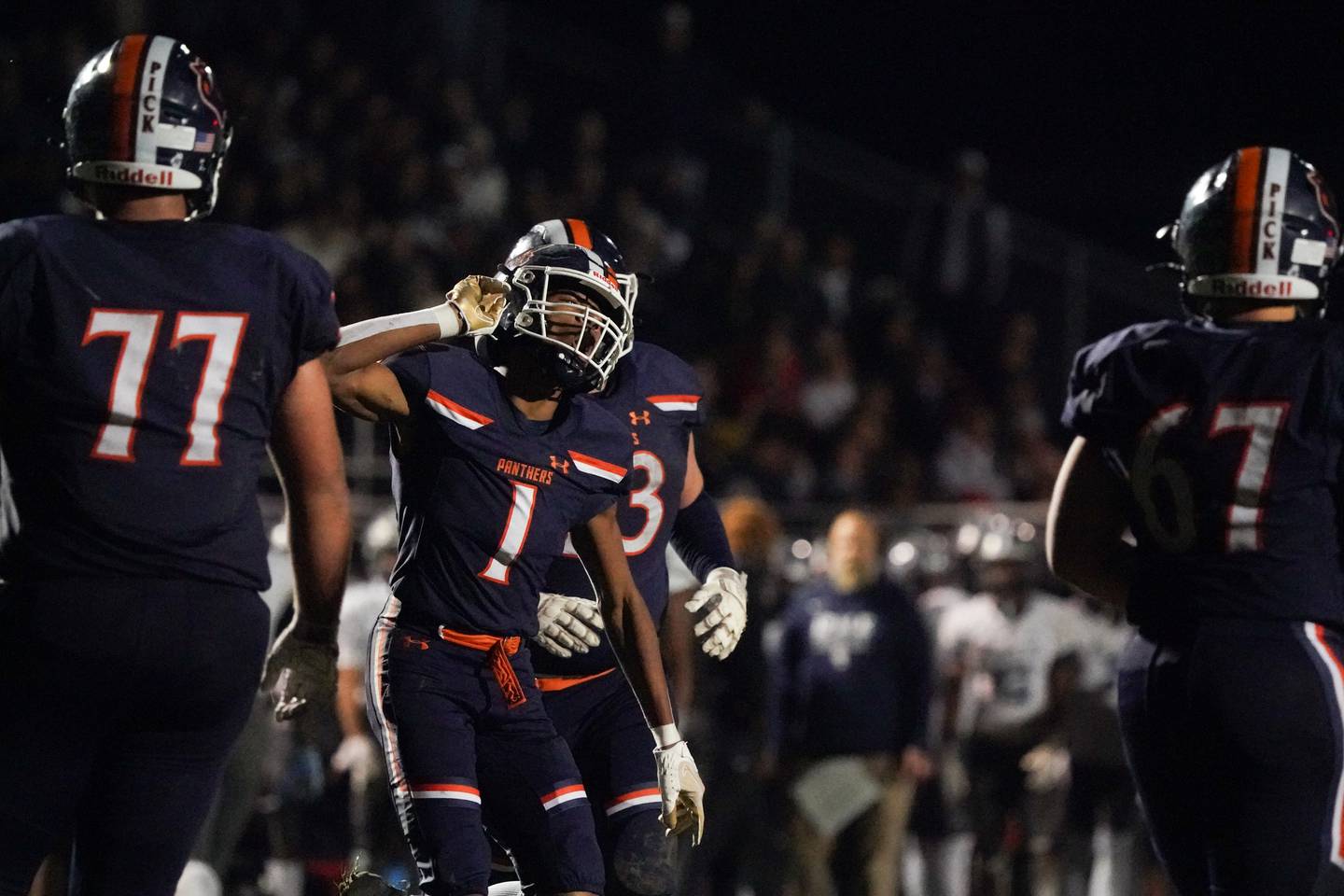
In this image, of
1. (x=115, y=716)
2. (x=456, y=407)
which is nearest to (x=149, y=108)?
(x=115, y=716)

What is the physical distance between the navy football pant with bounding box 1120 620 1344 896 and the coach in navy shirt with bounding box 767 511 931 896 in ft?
15.0

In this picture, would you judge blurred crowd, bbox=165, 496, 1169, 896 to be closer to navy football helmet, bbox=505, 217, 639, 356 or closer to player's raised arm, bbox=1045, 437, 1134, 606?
navy football helmet, bbox=505, 217, 639, 356

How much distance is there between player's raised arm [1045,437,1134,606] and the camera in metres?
3.60

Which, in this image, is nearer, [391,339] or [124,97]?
[124,97]

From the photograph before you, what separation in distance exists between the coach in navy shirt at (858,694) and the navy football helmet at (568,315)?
386cm

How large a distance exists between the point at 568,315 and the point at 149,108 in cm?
138

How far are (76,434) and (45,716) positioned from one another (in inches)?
16.4

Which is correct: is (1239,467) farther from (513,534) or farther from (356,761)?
(356,761)

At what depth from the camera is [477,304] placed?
378 centimetres

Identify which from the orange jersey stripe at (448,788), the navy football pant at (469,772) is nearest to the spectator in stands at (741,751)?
the navy football pant at (469,772)

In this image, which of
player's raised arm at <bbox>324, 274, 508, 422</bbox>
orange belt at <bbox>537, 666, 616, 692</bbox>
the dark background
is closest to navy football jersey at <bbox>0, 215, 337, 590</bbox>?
player's raised arm at <bbox>324, 274, 508, 422</bbox>

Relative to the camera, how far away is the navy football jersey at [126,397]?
2.72 metres

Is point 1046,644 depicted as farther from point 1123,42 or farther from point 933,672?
point 1123,42

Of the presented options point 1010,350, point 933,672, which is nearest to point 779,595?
point 933,672
